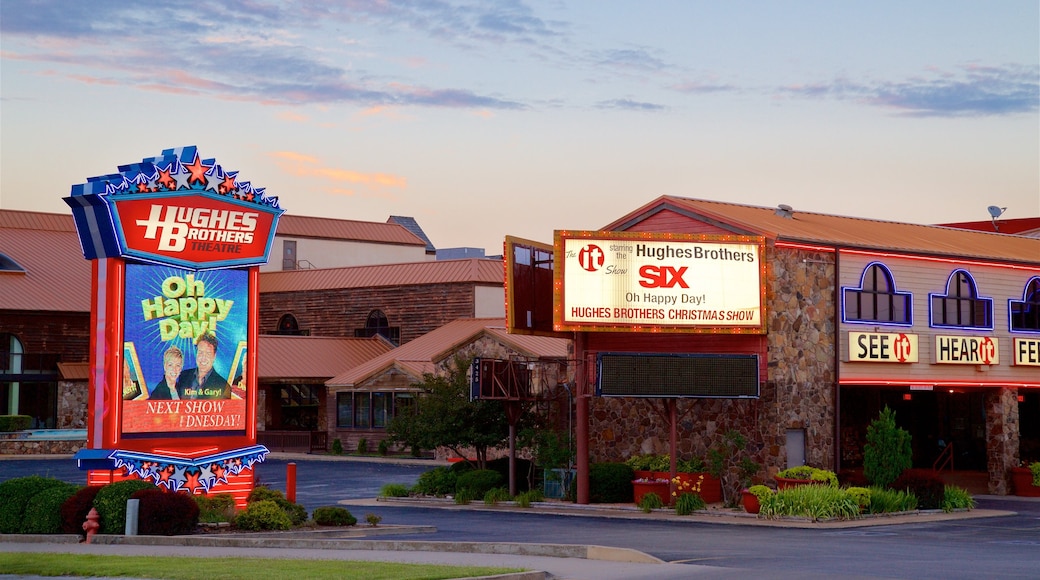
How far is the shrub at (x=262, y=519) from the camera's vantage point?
26.0 meters

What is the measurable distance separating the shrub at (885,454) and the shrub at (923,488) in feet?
0.67

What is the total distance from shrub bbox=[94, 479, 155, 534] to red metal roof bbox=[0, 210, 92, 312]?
1680 inches

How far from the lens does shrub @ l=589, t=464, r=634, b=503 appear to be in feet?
113

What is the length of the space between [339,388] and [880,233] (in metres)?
29.7

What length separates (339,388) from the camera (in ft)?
203

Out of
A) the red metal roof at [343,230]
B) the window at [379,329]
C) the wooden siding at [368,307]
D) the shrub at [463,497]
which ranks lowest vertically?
the shrub at [463,497]

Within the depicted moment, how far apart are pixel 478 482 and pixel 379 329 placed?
3583cm

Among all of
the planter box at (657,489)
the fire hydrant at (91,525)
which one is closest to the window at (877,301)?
the planter box at (657,489)

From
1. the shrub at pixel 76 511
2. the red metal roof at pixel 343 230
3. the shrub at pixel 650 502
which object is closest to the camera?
the shrub at pixel 76 511

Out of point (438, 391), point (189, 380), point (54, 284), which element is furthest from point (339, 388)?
point (189, 380)

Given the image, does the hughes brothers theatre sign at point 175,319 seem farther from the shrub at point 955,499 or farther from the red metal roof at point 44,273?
the red metal roof at point 44,273

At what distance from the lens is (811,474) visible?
3167 centimetres

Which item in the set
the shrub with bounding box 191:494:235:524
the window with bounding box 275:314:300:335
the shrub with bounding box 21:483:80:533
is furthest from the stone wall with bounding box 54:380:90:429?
the shrub with bounding box 21:483:80:533

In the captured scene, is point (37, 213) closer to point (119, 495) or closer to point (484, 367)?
point (484, 367)
